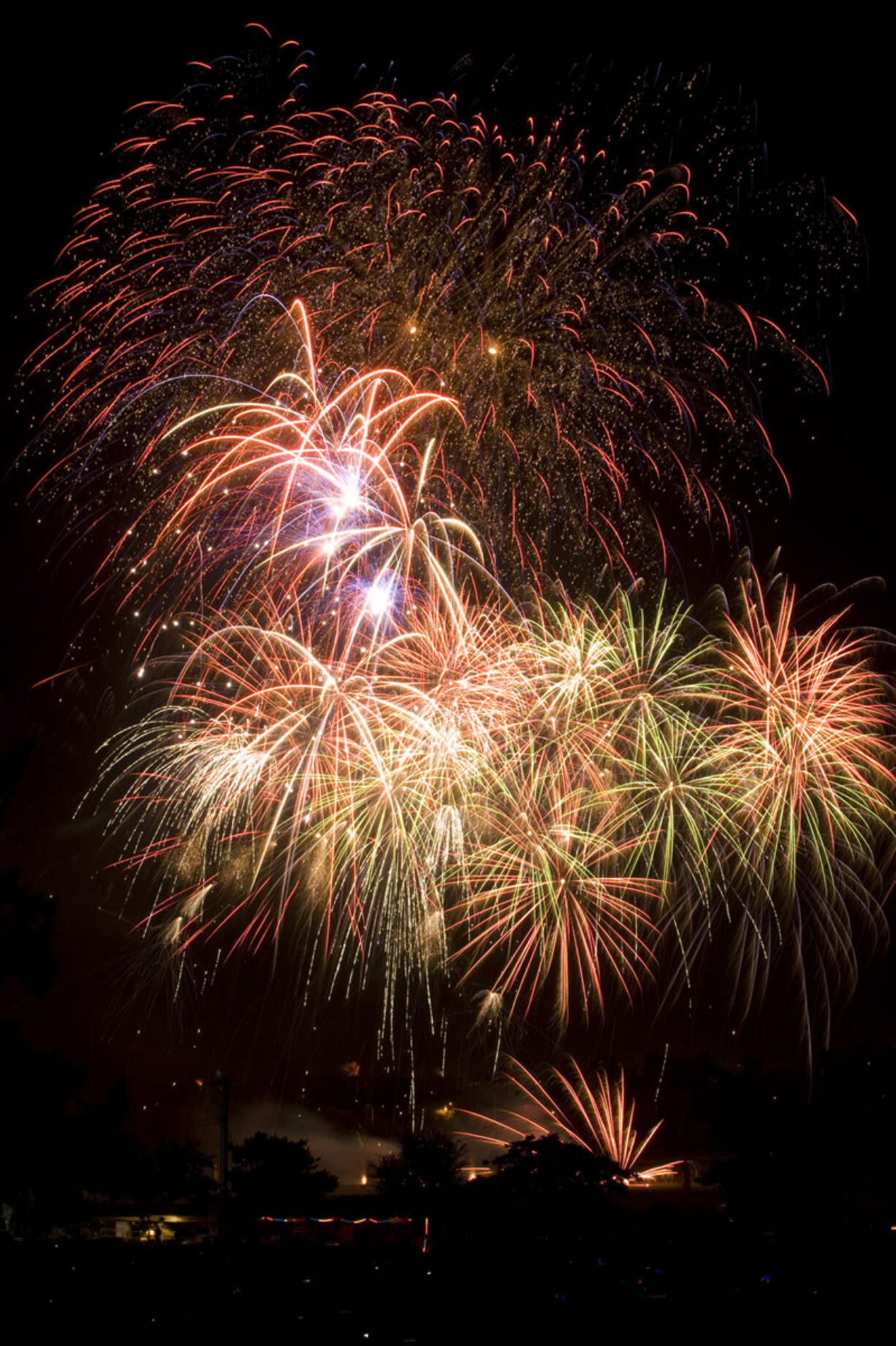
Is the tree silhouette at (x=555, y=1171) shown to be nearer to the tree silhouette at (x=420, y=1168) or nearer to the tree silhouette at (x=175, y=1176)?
the tree silhouette at (x=420, y=1168)

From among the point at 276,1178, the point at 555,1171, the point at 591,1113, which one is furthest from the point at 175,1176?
the point at 555,1171

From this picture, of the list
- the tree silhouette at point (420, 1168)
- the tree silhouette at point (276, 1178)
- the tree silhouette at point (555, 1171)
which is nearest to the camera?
the tree silhouette at point (555, 1171)

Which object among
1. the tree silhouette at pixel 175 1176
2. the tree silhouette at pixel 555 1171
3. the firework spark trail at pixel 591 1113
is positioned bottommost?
the tree silhouette at pixel 175 1176

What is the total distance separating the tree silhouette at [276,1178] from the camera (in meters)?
40.5

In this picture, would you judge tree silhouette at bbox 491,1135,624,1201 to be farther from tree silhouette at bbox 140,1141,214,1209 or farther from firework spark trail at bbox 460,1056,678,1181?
tree silhouette at bbox 140,1141,214,1209

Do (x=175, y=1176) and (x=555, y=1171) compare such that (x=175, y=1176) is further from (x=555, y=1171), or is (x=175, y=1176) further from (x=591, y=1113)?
(x=555, y=1171)

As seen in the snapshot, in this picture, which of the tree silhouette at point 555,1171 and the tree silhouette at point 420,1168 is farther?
the tree silhouette at point 420,1168

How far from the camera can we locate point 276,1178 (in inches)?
1610

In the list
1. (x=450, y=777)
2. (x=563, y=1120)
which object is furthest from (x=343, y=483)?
(x=563, y=1120)

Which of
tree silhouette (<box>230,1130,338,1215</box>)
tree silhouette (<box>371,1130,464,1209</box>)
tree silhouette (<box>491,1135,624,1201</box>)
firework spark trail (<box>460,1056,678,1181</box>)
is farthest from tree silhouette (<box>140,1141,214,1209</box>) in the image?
tree silhouette (<box>491,1135,624,1201</box>)

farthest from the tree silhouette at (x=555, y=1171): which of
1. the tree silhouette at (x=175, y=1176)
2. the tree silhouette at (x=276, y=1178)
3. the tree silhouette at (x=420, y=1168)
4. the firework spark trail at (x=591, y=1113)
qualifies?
the tree silhouette at (x=175, y=1176)

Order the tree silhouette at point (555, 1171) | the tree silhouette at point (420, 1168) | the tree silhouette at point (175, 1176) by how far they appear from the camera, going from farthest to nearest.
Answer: the tree silhouette at point (175, 1176) → the tree silhouette at point (420, 1168) → the tree silhouette at point (555, 1171)

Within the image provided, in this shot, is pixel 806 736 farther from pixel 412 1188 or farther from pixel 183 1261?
pixel 412 1188

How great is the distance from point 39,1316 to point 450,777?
1017 cm
